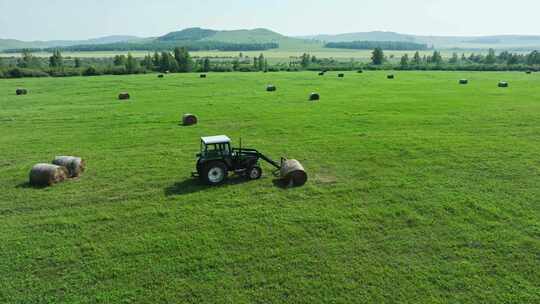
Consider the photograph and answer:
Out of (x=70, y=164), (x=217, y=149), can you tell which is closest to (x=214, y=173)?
(x=217, y=149)

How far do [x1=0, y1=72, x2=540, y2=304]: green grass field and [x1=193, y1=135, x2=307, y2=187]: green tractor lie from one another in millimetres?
526

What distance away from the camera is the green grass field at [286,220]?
818 centimetres

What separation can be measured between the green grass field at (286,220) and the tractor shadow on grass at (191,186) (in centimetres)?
8

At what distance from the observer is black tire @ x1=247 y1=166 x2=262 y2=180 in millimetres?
14469

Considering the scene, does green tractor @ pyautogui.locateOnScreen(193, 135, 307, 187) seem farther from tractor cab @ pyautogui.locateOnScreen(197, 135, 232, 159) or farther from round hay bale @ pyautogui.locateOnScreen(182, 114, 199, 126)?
round hay bale @ pyautogui.locateOnScreen(182, 114, 199, 126)

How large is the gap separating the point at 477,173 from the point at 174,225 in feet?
39.7

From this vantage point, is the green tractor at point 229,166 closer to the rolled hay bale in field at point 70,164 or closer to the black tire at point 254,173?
the black tire at point 254,173

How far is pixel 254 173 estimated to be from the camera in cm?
1453

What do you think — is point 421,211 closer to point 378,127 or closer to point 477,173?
point 477,173

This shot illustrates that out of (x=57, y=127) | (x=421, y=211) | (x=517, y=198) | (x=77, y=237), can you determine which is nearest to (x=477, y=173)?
(x=517, y=198)

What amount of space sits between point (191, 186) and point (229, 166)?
1.65m

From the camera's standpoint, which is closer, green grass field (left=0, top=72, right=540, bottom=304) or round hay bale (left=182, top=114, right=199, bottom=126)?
green grass field (left=0, top=72, right=540, bottom=304)

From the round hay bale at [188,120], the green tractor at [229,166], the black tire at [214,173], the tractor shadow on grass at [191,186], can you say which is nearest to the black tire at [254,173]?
the green tractor at [229,166]

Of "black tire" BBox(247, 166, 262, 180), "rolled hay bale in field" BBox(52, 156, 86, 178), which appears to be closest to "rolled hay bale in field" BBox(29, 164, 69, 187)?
"rolled hay bale in field" BBox(52, 156, 86, 178)
